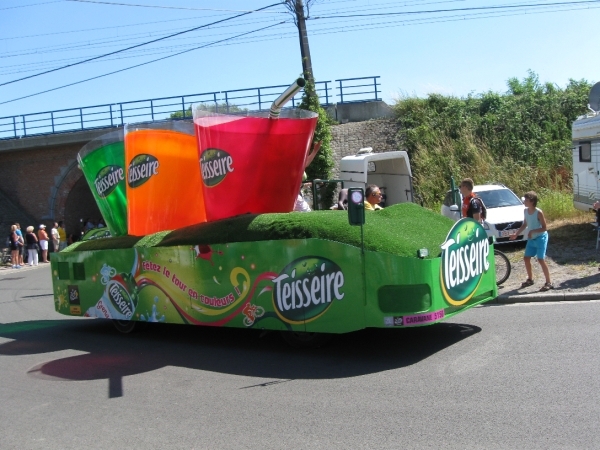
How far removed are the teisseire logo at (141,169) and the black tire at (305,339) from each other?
3118 millimetres

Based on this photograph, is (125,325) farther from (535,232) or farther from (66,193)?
(66,193)

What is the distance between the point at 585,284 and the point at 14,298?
1260 cm

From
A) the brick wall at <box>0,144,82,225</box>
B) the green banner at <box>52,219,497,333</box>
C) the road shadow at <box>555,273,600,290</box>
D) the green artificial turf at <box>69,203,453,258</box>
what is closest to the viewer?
the green banner at <box>52,219,497,333</box>

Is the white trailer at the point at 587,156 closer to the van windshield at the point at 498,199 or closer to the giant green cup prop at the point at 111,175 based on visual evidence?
the van windshield at the point at 498,199

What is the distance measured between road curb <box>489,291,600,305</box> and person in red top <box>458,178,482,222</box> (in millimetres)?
1336

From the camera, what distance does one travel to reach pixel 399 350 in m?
7.86

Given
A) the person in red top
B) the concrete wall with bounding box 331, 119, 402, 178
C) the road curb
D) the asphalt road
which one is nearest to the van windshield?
the person in red top

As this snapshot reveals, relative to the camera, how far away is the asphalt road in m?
5.26

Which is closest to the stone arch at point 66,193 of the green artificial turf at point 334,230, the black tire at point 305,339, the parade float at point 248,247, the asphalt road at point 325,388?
the parade float at point 248,247

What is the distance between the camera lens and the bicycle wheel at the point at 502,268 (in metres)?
11.6

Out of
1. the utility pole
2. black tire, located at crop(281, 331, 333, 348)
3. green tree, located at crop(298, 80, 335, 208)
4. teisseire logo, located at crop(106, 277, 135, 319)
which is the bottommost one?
black tire, located at crop(281, 331, 333, 348)

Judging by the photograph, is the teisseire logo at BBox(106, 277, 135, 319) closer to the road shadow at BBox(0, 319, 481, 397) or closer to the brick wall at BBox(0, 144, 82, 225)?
the road shadow at BBox(0, 319, 481, 397)

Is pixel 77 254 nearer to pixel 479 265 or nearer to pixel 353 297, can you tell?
pixel 353 297

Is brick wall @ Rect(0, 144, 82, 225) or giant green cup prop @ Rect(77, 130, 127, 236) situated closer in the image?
giant green cup prop @ Rect(77, 130, 127, 236)
